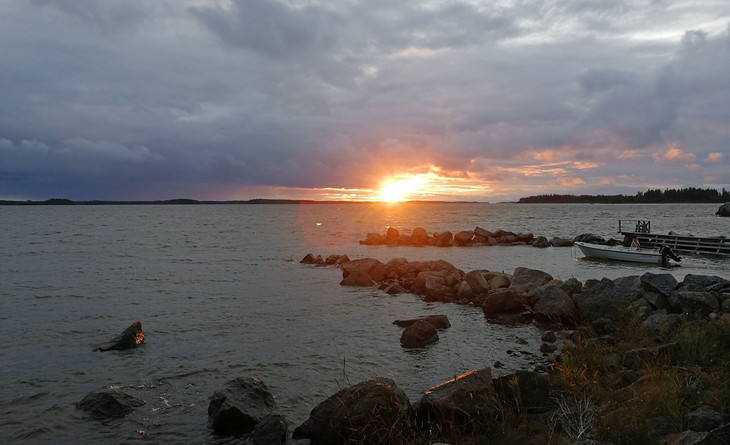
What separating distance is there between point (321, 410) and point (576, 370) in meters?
4.63

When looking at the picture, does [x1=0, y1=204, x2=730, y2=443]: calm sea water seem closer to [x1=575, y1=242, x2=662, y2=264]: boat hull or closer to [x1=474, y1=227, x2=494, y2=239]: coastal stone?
[x1=575, y1=242, x2=662, y2=264]: boat hull

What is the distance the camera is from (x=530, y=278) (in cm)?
1845

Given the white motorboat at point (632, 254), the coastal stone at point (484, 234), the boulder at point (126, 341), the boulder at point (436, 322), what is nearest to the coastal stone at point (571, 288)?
the boulder at point (436, 322)

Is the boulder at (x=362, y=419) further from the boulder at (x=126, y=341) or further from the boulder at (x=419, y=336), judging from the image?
the boulder at (x=126, y=341)

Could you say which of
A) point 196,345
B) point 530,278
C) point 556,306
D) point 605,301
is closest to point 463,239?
point 530,278

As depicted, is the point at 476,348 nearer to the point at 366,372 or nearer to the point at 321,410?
the point at 366,372

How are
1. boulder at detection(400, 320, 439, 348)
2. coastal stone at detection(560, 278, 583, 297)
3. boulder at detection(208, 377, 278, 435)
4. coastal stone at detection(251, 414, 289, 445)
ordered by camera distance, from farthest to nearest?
coastal stone at detection(560, 278, 583, 297) < boulder at detection(400, 320, 439, 348) < boulder at detection(208, 377, 278, 435) < coastal stone at detection(251, 414, 289, 445)

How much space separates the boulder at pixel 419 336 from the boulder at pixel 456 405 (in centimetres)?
500

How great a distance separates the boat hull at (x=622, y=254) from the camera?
31.5 m

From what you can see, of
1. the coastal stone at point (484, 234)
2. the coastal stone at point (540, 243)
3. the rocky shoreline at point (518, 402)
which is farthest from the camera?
the coastal stone at point (484, 234)

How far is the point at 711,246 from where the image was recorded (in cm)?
3709

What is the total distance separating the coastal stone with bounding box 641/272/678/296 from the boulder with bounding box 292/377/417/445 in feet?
32.9

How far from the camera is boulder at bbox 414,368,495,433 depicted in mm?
6590

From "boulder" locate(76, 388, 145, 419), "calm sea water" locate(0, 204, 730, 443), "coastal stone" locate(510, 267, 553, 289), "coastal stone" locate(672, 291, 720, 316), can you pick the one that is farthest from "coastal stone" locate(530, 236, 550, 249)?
"boulder" locate(76, 388, 145, 419)
